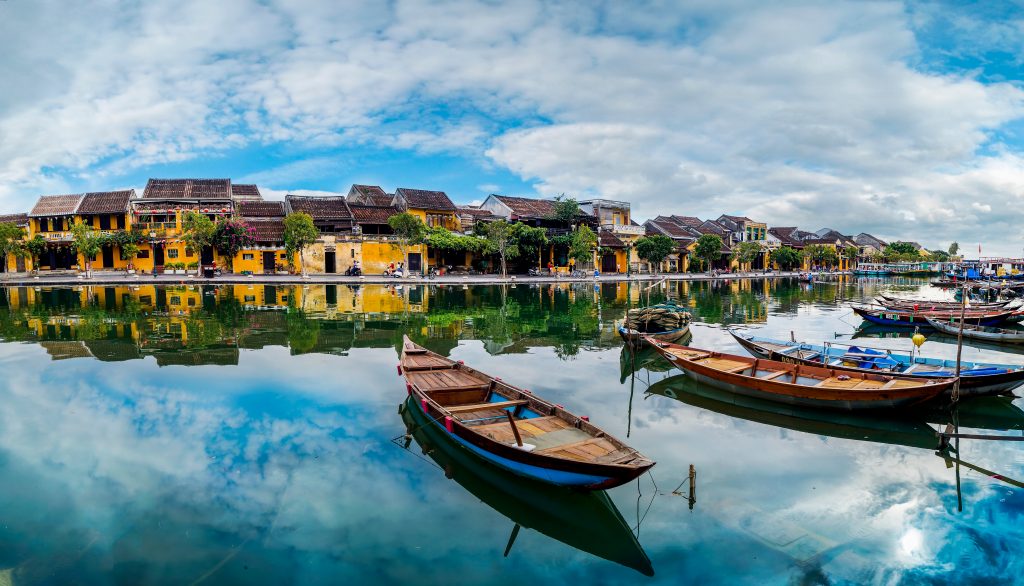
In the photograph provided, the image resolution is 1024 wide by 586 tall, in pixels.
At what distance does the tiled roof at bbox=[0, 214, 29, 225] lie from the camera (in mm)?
55463

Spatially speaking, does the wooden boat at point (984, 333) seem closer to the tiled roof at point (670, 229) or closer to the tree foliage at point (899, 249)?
the tiled roof at point (670, 229)

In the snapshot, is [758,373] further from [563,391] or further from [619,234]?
[619,234]

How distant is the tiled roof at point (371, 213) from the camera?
172 feet

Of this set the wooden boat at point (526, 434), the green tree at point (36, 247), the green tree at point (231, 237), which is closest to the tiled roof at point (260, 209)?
the green tree at point (231, 237)

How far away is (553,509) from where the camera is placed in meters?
8.09

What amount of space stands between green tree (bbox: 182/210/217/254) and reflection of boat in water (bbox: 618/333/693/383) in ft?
130

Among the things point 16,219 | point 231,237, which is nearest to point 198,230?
point 231,237

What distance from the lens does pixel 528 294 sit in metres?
38.9

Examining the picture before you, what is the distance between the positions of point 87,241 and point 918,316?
5654 cm

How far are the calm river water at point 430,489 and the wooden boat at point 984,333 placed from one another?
10.2 metres

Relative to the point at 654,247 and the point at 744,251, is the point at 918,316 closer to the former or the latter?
the point at 654,247

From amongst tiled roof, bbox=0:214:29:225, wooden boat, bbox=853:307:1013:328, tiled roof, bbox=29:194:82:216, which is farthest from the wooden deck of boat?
tiled roof, bbox=0:214:29:225

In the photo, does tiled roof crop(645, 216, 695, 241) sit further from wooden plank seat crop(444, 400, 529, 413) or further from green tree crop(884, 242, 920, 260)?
wooden plank seat crop(444, 400, 529, 413)

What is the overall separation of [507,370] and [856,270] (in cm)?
9098
